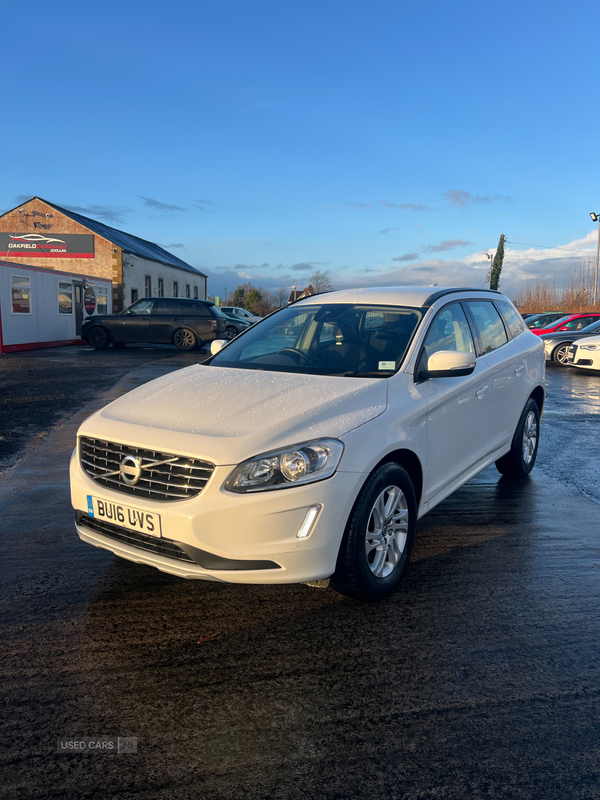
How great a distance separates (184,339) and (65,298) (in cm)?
536

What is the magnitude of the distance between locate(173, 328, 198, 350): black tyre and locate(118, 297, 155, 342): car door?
96 cm

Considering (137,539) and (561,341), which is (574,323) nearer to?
(561,341)

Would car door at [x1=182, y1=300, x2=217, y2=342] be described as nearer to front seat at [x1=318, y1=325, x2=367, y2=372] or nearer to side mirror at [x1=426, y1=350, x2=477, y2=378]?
front seat at [x1=318, y1=325, x2=367, y2=372]

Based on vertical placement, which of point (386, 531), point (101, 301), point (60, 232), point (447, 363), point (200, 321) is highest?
point (60, 232)

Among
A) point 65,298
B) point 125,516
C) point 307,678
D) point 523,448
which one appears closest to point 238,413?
point 125,516

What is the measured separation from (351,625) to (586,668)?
1.08 m

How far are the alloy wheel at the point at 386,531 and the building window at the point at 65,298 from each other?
72.9 ft

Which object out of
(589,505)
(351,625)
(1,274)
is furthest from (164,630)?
(1,274)

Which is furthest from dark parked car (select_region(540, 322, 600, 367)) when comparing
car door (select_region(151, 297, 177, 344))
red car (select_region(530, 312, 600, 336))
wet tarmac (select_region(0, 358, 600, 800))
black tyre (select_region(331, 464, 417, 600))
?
black tyre (select_region(331, 464, 417, 600))

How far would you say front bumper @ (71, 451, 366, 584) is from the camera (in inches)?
107

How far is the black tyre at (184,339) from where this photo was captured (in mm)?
22016

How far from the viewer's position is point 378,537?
319cm

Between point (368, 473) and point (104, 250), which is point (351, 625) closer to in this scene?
point (368, 473)

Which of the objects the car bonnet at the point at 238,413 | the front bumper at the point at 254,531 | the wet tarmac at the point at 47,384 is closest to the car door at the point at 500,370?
the car bonnet at the point at 238,413
